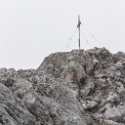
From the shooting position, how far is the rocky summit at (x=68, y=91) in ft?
57.7

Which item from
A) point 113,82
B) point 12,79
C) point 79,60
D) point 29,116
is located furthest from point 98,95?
point 29,116

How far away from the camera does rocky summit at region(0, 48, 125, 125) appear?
17594 mm

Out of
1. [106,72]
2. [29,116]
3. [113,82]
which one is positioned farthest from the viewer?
[106,72]

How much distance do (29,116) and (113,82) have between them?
31883mm

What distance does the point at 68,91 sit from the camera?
22.9 meters

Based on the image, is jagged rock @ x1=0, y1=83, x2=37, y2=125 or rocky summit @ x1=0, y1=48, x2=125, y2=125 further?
rocky summit @ x1=0, y1=48, x2=125, y2=125

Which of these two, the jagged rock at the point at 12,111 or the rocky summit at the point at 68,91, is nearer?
the jagged rock at the point at 12,111

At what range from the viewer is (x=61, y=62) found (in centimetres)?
5109

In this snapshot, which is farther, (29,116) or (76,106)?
(76,106)

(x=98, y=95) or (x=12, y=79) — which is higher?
(x=12, y=79)

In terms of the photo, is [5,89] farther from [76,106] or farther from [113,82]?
[113,82]

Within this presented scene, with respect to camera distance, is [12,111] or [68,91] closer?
[12,111]

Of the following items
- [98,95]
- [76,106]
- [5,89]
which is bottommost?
[98,95]

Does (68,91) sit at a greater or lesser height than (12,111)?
lesser
